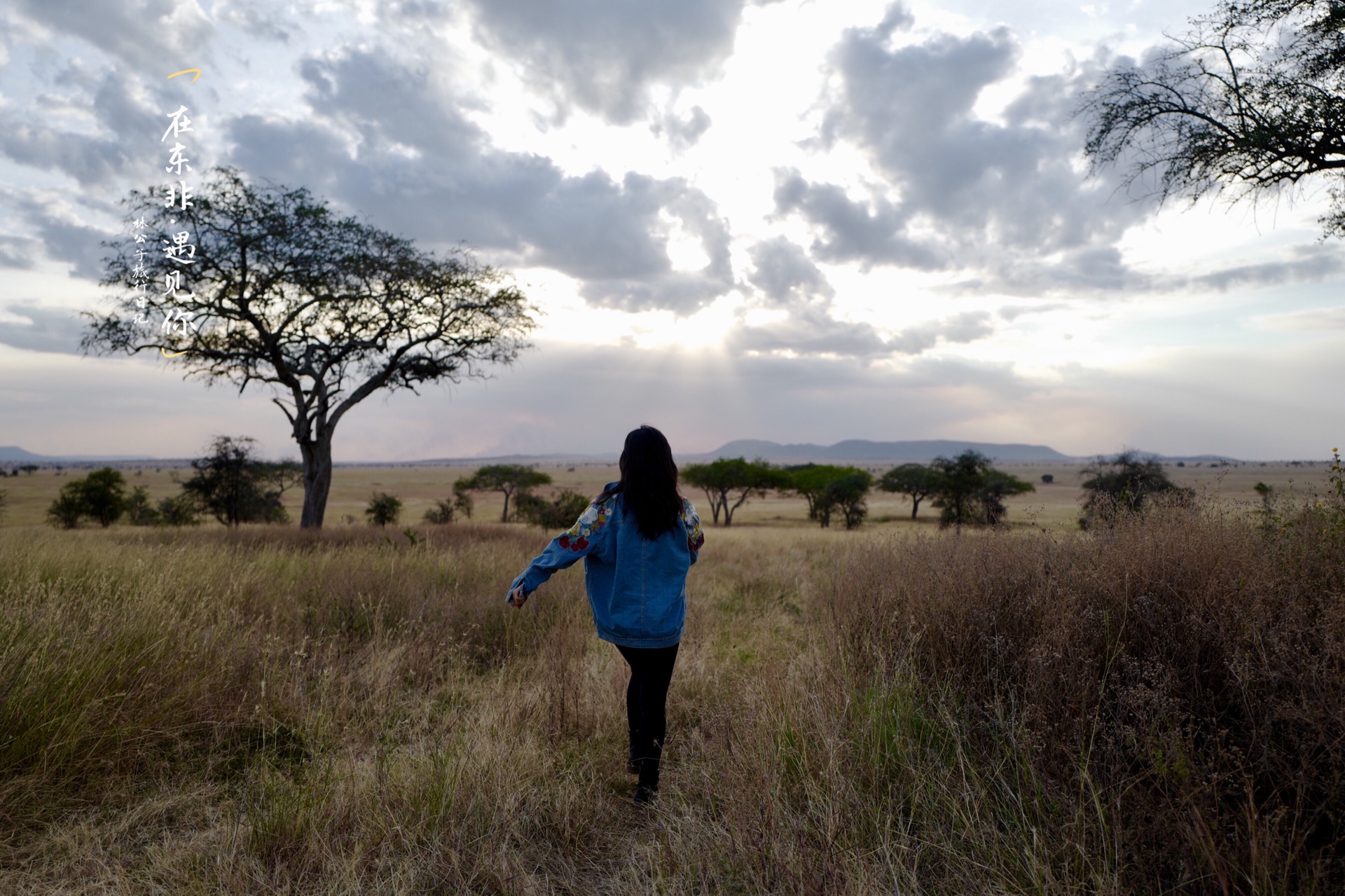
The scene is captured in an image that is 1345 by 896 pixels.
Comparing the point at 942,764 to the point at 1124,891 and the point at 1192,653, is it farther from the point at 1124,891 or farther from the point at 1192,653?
the point at 1192,653

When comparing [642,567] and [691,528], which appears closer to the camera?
[642,567]

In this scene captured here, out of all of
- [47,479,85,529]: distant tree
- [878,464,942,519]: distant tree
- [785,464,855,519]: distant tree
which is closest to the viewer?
[47,479,85,529]: distant tree

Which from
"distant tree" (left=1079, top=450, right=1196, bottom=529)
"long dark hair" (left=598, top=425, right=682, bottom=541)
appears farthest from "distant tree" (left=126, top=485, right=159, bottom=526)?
"distant tree" (left=1079, top=450, right=1196, bottom=529)

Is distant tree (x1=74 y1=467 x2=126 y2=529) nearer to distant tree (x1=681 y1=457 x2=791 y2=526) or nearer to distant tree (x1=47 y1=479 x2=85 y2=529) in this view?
distant tree (x1=47 y1=479 x2=85 y2=529)

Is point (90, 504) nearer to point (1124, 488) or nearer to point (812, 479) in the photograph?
point (1124, 488)

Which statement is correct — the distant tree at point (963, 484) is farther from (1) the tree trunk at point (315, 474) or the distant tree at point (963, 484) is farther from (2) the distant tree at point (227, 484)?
(2) the distant tree at point (227, 484)

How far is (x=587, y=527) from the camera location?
402cm

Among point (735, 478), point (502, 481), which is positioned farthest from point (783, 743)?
point (502, 481)

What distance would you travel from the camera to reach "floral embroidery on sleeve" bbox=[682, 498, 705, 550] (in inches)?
167

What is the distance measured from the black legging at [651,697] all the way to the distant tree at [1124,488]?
402 centimetres

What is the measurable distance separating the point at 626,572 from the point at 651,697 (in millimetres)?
801

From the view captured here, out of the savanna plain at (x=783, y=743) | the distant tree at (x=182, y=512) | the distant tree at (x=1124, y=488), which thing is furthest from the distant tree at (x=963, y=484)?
the distant tree at (x=182, y=512)

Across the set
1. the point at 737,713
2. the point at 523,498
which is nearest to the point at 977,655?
the point at 737,713

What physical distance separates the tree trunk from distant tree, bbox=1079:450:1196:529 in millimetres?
17773
